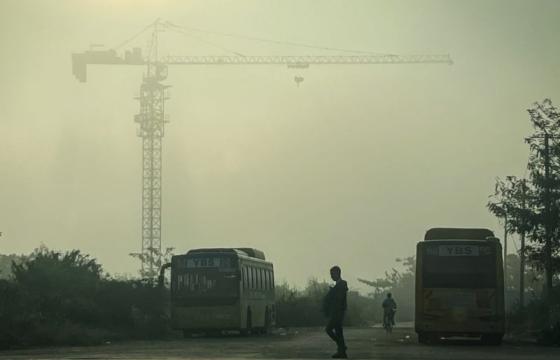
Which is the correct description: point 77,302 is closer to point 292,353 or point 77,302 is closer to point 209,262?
point 209,262

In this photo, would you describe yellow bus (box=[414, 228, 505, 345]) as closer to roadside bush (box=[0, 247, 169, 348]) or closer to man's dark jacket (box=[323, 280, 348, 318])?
man's dark jacket (box=[323, 280, 348, 318])

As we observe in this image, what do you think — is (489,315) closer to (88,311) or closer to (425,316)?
(425,316)

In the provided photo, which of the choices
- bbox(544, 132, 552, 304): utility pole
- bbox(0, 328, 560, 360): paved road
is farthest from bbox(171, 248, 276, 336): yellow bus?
bbox(544, 132, 552, 304): utility pole

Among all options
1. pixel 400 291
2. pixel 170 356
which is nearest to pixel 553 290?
pixel 170 356

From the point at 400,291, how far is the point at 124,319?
92004 millimetres

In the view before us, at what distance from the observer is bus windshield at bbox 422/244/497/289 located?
3578cm

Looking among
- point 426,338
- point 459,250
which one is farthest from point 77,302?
point 459,250

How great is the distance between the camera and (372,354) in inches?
1166

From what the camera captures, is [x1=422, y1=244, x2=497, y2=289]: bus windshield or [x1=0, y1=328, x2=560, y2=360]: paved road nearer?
[x1=0, y1=328, x2=560, y2=360]: paved road

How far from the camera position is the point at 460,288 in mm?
35688

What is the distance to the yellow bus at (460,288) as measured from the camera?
3547 cm

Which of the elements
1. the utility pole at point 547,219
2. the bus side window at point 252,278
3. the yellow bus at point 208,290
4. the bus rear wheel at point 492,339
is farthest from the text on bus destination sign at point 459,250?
the bus side window at point 252,278

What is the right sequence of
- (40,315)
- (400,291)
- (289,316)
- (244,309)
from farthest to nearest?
(400,291) → (289,316) → (244,309) → (40,315)

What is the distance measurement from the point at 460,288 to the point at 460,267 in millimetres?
664
